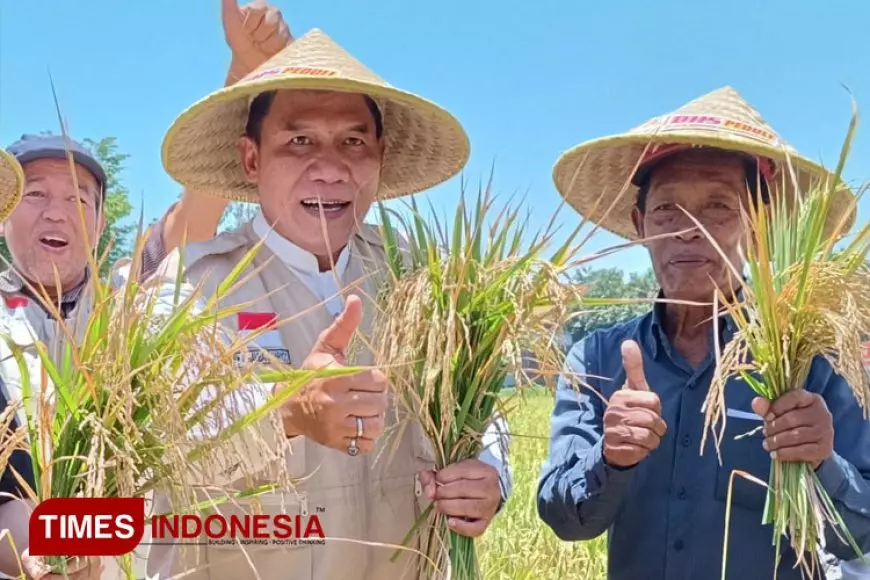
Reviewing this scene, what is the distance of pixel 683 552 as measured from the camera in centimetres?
229

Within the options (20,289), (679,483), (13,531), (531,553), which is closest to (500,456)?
(679,483)

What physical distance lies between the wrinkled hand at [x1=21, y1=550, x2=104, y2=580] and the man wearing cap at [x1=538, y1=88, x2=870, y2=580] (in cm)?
104

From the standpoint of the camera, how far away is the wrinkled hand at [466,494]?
1.86m

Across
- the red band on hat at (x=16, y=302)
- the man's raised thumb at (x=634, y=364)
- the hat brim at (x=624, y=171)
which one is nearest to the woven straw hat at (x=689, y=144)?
the hat brim at (x=624, y=171)

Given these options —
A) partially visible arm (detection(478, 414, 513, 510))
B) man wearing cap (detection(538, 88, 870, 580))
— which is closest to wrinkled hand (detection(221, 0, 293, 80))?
man wearing cap (detection(538, 88, 870, 580))

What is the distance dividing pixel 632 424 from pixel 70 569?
1.25 meters

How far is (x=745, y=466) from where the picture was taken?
7.46 feet

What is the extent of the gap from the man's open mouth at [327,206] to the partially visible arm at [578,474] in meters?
0.75

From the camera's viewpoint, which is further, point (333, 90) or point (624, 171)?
point (624, 171)

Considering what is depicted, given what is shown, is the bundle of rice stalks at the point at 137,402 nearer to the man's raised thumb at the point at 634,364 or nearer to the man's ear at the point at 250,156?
the man's raised thumb at the point at 634,364

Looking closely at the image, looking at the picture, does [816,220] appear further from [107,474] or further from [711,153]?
[107,474]

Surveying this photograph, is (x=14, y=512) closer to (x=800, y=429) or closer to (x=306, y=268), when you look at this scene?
(x=306, y=268)

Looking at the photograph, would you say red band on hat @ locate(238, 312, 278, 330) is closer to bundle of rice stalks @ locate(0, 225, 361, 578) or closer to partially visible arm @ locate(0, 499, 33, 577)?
bundle of rice stalks @ locate(0, 225, 361, 578)

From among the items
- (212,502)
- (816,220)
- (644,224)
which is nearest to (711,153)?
(644,224)
